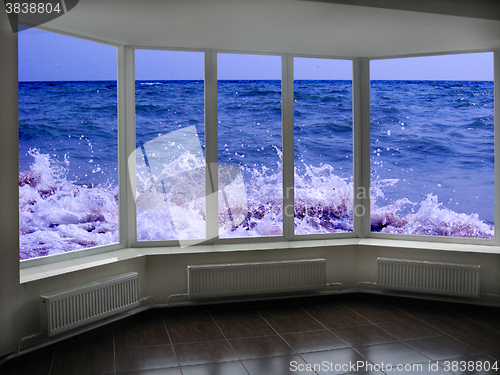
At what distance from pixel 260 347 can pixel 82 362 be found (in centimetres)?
130

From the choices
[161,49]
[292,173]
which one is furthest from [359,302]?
[161,49]

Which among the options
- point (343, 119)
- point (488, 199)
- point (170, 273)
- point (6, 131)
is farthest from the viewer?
point (343, 119)

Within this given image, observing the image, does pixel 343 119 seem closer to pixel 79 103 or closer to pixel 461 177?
pixel 461 177

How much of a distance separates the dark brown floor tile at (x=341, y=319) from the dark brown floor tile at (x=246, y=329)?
20.7 inches

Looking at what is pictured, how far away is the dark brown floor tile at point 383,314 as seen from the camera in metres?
3.90

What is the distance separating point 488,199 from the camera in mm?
4441

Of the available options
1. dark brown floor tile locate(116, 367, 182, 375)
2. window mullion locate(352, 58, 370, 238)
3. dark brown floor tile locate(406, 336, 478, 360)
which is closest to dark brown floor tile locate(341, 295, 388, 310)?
window mullion locate(352, 58, 370, 238)

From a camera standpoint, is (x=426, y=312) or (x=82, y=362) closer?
(x=82, y=362)

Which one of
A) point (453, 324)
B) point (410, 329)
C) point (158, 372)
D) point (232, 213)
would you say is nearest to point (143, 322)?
point (158, 372)

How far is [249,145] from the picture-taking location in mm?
4539

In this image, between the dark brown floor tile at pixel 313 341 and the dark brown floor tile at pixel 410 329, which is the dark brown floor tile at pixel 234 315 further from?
the dark brown floor tile at pixel 410 329

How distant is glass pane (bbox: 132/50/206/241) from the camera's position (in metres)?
4.27

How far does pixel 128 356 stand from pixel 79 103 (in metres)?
2.24

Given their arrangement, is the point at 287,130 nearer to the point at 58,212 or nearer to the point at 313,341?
the point at 313,341
